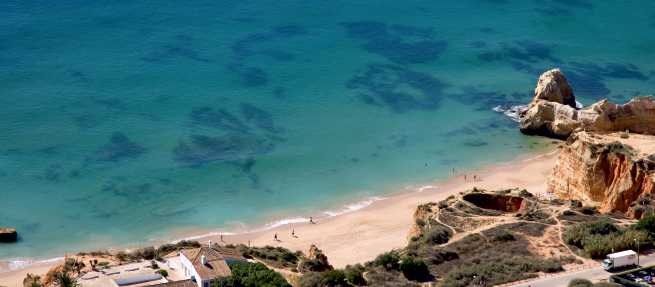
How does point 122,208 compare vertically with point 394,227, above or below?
above

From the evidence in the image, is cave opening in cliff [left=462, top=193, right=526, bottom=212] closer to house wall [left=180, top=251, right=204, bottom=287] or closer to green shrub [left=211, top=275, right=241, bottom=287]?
green shrub [left=211, top=275, right=241, bottom=287]

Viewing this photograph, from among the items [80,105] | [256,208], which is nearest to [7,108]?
[80,105]

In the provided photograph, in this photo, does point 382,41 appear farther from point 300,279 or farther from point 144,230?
point 300,279

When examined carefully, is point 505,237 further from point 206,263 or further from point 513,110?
point 513,110

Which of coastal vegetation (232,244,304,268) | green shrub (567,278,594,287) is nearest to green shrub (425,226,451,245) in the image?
coastal vegetation (232,244,304,268)

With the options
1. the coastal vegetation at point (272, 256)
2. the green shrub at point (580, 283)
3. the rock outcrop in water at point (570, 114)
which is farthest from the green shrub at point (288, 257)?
the rock outcrop in water at point (570, 114)
